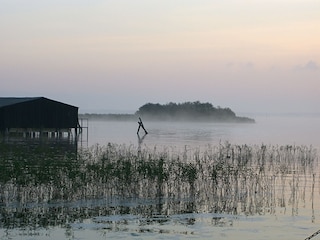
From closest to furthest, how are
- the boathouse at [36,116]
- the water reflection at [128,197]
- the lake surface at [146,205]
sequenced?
the lake surface at [146,205], the water reflection at [128,197], the boathouse at [36,116]

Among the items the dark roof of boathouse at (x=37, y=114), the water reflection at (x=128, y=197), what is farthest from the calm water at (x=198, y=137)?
the water reflection at (x=128, y=197)

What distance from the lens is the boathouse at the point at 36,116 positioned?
63094 millimetres

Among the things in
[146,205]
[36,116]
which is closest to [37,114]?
[36,116]

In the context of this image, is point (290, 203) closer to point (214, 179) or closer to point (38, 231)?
point (214, 179)

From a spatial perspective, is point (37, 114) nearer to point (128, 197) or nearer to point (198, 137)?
point (198, 137)

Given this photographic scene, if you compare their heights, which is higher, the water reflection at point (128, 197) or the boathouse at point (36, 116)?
the boathouse at point (36, 116)

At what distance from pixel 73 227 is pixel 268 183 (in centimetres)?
1224

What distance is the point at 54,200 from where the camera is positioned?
19000 mm

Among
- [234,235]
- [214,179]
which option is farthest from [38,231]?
[214,179]

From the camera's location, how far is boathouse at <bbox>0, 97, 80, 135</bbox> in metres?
63.1

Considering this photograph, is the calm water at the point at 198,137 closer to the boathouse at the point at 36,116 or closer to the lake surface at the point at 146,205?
the boathouse at the point at 36,116

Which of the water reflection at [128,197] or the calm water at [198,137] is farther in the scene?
the calm water at [198,137]

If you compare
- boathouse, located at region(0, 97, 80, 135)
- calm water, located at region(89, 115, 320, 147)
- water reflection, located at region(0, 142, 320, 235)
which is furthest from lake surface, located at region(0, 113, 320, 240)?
boathouse, located at region(0, 97, 80, 135)

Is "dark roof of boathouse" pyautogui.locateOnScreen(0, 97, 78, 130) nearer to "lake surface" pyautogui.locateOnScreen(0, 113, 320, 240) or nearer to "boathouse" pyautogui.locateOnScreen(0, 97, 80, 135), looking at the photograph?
"boathouse" pyautogui.locateOnScreen(0, 97, 80, 135)
